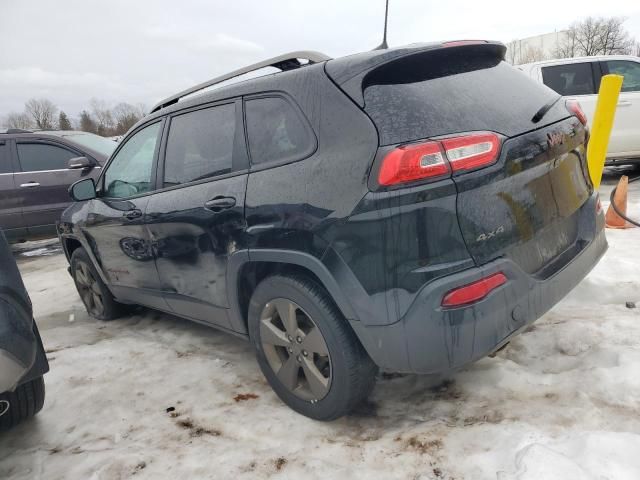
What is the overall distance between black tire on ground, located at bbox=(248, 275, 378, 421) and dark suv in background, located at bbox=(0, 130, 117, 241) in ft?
18.2

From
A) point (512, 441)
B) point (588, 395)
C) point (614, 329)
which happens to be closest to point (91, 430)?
point (512, 441)

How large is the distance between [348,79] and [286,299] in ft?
3.34

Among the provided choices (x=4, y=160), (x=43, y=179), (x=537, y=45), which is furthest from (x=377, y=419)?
(x=537, y=45)

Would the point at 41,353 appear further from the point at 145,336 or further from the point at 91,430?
the point at 145,336

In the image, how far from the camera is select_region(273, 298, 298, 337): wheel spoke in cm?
233

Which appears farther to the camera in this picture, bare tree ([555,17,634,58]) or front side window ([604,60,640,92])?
bare tree ([555,17,634,58])

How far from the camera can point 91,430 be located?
2.60m

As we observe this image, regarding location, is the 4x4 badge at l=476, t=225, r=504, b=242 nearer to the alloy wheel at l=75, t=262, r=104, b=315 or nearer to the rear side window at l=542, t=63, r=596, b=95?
the alloy wheel at l=75, t=262, r=104, b=315

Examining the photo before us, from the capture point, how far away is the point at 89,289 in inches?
172

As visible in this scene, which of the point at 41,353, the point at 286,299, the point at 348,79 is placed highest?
the point at 348,79

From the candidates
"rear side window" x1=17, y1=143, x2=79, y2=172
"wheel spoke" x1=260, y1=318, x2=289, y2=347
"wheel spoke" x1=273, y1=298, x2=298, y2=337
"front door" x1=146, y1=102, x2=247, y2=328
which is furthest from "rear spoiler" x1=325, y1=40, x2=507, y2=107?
"rear side window" x1=17, y1=143, x2=79, y2=172

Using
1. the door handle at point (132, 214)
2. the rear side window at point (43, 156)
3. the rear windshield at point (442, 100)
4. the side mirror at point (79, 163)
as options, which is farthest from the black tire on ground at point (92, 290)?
the rear side window at point (43, 156)

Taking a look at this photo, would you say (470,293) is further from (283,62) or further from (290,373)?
(283,62)

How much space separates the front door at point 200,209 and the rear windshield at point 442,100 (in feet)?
2.64
